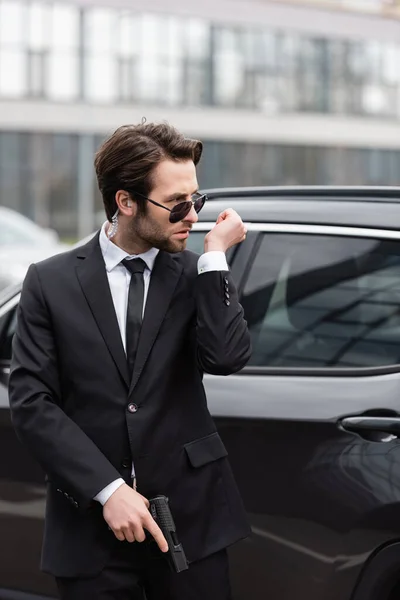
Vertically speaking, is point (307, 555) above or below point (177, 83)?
below

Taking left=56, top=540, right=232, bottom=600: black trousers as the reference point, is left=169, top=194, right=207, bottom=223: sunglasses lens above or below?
above

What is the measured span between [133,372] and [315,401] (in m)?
0.71

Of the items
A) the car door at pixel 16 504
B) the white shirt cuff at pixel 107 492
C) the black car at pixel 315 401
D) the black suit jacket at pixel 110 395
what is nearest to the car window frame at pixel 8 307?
the car door at pixel 16 504

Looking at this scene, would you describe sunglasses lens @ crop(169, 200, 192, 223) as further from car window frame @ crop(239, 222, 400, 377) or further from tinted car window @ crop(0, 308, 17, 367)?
tinted car window @ crop(0, 308, 17, 367)

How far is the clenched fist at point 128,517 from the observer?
7.48 ft

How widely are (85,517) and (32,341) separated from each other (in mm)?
399

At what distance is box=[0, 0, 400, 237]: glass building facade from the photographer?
34969 millimetres

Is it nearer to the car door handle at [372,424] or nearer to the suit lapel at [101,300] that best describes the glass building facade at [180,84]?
the car door handle at [372,424]

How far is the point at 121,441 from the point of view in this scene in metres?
2.40

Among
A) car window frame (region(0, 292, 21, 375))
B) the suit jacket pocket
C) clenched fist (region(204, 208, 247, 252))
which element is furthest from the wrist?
car window frame (region(0, 292, 21, 375))

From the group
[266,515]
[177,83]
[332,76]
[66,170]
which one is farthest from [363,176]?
[266,515]

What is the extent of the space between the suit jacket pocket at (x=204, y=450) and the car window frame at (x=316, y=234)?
1.94ft

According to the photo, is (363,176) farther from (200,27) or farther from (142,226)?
(142,226)

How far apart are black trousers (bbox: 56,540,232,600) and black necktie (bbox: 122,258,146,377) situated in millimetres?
399
